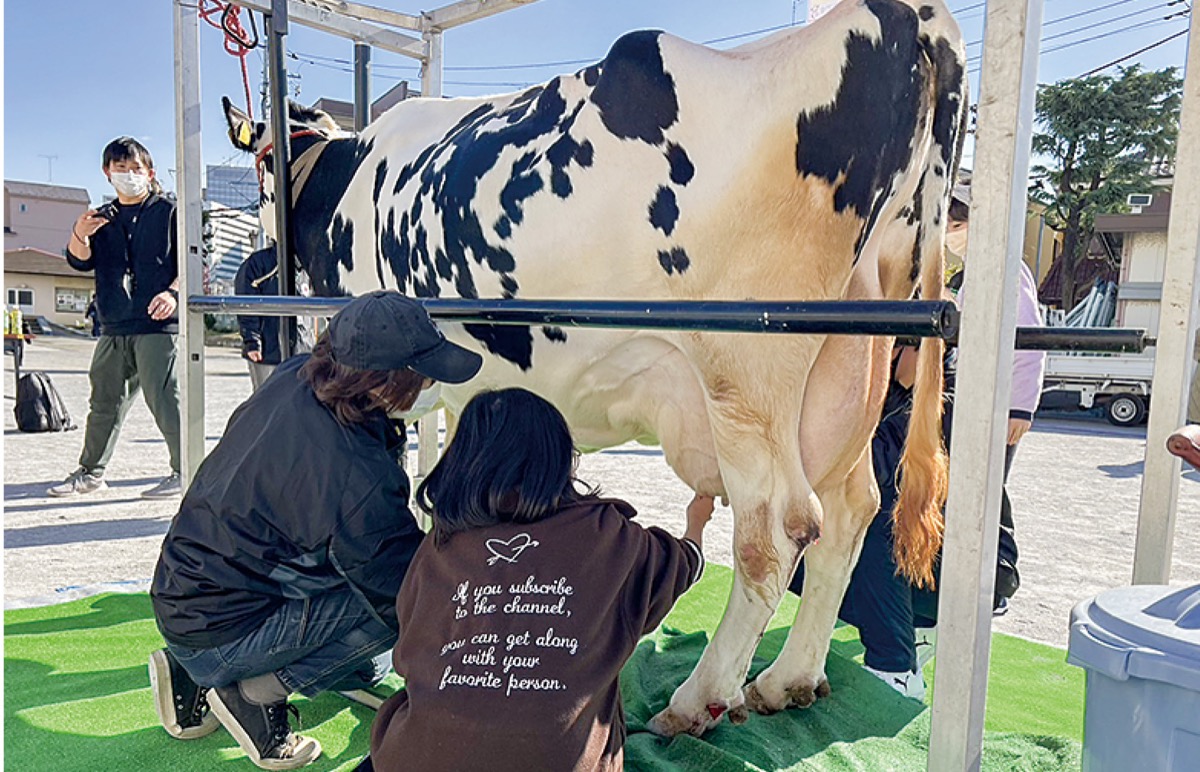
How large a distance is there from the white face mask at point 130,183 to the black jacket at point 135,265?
0.36 feet

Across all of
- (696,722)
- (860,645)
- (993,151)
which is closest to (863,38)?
(993,151)

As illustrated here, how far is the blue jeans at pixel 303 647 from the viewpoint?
74.4 inches

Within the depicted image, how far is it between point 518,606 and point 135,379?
448 cm

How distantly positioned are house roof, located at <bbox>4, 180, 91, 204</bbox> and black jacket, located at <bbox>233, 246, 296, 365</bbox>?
57.7 meters

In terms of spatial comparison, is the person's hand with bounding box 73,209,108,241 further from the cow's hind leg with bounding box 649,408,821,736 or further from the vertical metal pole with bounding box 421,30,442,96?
the cow's hind leg with bounding box 649,408,821,736

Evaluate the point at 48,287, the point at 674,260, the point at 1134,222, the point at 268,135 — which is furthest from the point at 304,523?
the point at 48,287

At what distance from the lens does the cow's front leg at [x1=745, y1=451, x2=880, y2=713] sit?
95.2 inches

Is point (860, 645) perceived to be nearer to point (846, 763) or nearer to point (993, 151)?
point (846, 763)

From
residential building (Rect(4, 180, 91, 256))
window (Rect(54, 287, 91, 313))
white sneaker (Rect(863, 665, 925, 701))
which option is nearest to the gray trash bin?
white sneaker (Rect(863, 665, 925, 701))

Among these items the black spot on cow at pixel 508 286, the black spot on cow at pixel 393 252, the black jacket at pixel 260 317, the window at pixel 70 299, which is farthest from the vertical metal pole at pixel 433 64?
the window at pixel 70 299

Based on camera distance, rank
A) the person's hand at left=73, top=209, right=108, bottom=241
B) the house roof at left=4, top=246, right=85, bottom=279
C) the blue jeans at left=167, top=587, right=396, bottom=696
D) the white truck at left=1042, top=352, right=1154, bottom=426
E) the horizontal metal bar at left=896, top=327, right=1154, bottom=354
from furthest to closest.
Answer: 1. the house roof at left=4, top=246, right=85, bottom=279
2. the white truck at left=1042, top=352, right=1154, bottom=426
3. the person's hand at left=73, top=209, right=108, bottom=241
4. the blue jeans at left=167, top=587, right=396, bottom=696
5. the horizontal metal bar at left=896, top=327, right=1154, bottom=354

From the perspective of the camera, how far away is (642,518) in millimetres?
5082

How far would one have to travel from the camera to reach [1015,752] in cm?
219

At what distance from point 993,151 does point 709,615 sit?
2497mm
